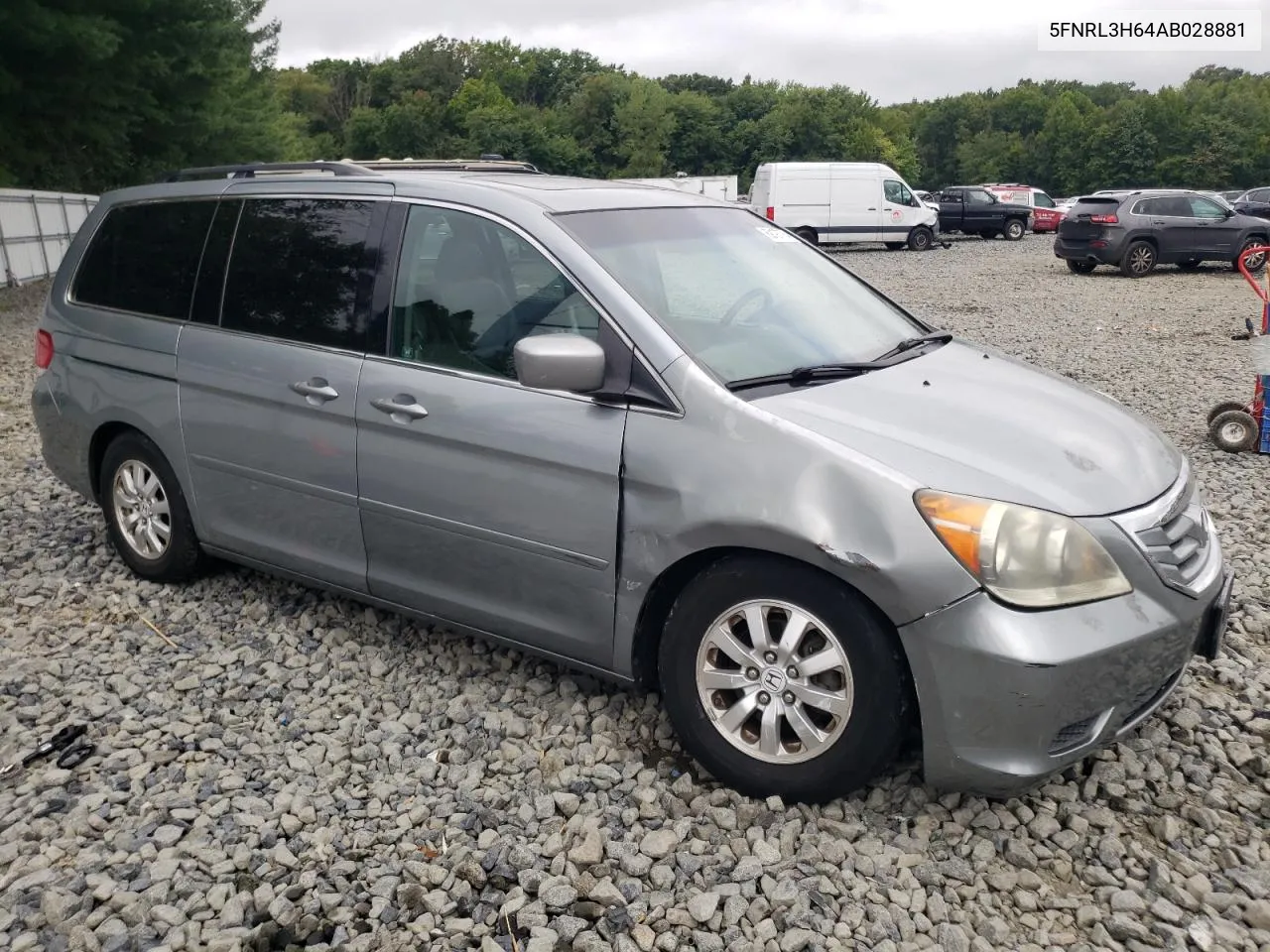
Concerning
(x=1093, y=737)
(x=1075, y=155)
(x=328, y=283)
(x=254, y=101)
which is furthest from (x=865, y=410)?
(x=1075, y=155)

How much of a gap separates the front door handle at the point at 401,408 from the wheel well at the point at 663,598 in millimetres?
1049

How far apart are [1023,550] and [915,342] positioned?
144 cm

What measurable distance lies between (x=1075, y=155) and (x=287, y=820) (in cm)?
9962

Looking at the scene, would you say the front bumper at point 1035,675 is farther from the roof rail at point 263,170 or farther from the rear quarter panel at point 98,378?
the rear quarter panel at point 98,378

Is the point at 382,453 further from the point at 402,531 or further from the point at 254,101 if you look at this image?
the point at 254,101

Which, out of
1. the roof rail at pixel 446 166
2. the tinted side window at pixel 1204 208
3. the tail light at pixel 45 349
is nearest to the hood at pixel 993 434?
the roof rail at pixel 446 166

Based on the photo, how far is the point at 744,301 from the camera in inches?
152

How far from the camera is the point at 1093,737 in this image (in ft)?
9.72

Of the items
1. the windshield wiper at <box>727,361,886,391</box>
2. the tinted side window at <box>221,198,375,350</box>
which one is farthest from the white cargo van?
the windshield wiper at <box>727,361,886,391</box>

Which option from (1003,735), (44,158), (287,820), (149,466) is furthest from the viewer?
(44,158)

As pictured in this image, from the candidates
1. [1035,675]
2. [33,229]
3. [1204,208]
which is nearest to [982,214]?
[1204,208]

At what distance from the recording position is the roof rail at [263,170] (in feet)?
14.3

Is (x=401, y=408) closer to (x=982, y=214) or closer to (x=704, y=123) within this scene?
(x=982, y=214)

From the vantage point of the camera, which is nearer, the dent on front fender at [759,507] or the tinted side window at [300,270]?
the dent on front fender at [759,507]
